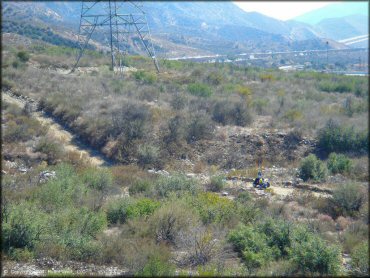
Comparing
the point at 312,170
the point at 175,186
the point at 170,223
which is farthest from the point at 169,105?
the point at 170,223

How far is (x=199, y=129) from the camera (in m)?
20.8

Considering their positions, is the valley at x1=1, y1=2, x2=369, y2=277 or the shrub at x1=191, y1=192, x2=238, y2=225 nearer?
the valley at x1=1, y1=2, x2=369, y2=277

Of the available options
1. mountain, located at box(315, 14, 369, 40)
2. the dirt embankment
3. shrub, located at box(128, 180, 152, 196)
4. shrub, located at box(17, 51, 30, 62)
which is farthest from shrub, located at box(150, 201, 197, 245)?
mountain, located at box(315, 14, 369, 40)

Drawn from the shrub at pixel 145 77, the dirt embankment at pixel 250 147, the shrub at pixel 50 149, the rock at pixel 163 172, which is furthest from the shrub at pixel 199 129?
the shrub at pixel 145 77

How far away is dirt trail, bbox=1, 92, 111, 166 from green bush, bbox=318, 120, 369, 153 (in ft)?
36.7

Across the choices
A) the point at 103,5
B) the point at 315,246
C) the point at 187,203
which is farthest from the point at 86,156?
the point at 103,5

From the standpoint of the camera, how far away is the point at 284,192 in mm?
15312

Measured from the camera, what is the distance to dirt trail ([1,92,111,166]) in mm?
18031

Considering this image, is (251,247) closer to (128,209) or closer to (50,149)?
(128,209)

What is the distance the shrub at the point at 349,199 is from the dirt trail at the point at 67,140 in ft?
32.2

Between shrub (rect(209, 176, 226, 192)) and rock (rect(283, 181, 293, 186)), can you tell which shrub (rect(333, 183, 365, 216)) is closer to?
rock (rect(283, 181, 293, 186))

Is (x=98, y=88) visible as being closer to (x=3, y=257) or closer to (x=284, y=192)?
(x=284, y=192)

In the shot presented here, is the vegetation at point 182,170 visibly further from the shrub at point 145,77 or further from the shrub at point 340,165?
the shrub at point 145,77

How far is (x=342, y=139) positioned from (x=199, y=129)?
286 inches
